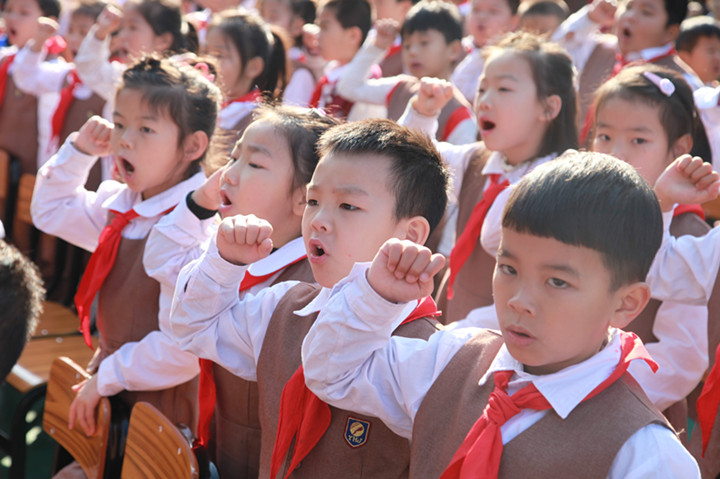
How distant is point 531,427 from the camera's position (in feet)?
3.79

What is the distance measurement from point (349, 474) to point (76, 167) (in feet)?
4.95

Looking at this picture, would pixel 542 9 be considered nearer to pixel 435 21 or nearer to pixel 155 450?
pixel 435 21

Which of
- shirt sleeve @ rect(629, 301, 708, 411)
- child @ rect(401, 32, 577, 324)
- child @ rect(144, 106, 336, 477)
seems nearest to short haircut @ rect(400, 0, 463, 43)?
child @ rect(401, 32, 577, 324)

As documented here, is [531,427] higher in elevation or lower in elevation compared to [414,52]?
higher

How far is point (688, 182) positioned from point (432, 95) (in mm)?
924

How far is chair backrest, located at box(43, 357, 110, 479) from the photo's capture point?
194 centimetres

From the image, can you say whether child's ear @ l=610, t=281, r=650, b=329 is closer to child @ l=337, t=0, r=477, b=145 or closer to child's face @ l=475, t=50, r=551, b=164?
child's face @ l=475, t=50, r=551, b=164

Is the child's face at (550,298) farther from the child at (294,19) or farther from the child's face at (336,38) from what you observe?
the child at (294,19)

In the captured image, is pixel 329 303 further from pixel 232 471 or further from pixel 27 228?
pixel 27 228

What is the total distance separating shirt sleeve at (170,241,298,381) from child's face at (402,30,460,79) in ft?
9.47

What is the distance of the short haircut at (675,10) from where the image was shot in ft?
13.4

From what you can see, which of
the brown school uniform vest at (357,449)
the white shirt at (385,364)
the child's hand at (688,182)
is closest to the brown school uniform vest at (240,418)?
the brown school uniform vest at (357,449)

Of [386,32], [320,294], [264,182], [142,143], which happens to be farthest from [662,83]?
[386,32]

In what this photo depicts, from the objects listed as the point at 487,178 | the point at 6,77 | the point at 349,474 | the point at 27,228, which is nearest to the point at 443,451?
the point at 349,474
